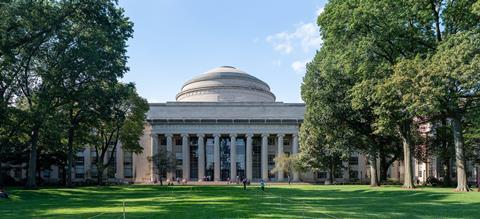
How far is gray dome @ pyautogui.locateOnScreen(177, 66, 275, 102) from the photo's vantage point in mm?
112062

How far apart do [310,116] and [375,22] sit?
19658 mm

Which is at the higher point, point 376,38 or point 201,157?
point 376,38

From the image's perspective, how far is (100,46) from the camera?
4356 cm

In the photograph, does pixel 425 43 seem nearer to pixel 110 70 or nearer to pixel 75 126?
pixel 110 70

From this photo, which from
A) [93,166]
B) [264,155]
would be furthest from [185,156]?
[93,166]

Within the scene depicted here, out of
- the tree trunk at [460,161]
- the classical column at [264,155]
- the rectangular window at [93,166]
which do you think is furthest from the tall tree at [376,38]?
the rectangular window at [93,166]

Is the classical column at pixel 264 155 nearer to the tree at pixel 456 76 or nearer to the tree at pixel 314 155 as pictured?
the tree at pixel 314 155

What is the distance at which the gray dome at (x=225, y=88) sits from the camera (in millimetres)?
112062

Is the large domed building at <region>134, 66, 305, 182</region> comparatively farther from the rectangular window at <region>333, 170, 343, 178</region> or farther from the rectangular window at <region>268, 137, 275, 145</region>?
the rectangular window at <region>333, 170, 343, 178</region>

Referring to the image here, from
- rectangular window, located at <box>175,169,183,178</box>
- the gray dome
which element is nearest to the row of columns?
rectangular window, located at <box>175,169,183,178</box>

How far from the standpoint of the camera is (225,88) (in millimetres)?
112688

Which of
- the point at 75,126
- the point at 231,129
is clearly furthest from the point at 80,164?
the point at 75,126

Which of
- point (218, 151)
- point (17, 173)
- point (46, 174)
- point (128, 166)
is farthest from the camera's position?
point (128, 166)

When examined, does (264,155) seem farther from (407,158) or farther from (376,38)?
(376,38)
